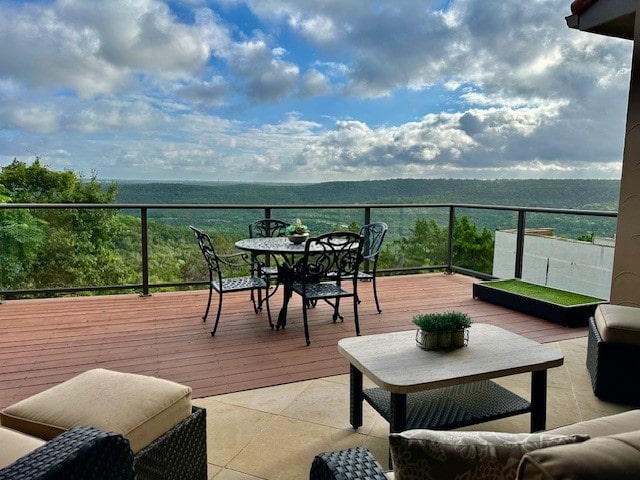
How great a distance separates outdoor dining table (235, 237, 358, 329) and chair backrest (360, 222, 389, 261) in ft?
2.67

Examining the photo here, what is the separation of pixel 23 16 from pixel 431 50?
768 cm

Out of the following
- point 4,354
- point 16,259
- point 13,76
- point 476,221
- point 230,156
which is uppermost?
point 13,76

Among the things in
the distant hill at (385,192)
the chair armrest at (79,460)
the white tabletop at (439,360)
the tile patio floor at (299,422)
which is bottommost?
the tile patio floor at (299,422)

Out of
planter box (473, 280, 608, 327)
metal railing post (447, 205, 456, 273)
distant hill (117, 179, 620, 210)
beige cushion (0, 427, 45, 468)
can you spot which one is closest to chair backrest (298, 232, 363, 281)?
planter box (473, 280, 608, 327)

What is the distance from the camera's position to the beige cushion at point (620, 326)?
9.10 ft

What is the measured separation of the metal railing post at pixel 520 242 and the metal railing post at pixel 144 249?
4.59 meters

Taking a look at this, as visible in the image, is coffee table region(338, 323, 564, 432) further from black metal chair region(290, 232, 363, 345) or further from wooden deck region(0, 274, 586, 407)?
black metal chair region(290, 232, 363, 345)

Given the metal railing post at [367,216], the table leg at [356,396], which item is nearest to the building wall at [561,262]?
the metal railing post at [367,216]

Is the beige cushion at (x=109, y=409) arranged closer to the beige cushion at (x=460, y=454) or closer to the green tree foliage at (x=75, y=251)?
the beige cushion at (x=460, y=454)

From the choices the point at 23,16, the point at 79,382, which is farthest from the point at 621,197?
the point at 23,16

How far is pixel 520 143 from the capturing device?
9328 mm

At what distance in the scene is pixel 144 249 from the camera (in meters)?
5.46

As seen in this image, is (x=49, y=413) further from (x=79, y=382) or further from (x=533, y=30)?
(x=533, y=30)

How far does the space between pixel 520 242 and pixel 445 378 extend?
4272mm
